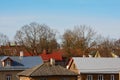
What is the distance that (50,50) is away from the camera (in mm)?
115750

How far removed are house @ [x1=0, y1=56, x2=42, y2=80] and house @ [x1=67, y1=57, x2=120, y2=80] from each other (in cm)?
869

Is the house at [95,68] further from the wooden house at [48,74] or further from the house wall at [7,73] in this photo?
the house wall at [7,73]

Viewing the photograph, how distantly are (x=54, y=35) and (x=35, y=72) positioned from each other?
5698cm

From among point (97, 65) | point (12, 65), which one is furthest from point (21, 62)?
point (97, 65)

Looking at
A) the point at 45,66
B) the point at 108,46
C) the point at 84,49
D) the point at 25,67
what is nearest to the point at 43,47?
the point at 84,49

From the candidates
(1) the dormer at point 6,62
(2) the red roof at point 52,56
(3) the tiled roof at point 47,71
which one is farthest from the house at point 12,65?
(2) the red roof at point 52,56

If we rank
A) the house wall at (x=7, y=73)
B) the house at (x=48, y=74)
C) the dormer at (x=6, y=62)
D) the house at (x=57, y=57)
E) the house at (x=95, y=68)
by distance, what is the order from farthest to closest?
the house at (x=57, y=57) < the dormer at (x=6, y=62) < the house wall at (x=7, y=73) < the house at (x=95, y=68) < the house at (x=48, y=74)

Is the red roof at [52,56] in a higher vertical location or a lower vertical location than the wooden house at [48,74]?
lower

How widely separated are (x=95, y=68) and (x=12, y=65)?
1548 centimetres

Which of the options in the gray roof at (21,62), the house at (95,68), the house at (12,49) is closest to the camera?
the house at (95,68)

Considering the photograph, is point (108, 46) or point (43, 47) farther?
point (108, 46)

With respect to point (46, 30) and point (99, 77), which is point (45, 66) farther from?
point (46, 30)

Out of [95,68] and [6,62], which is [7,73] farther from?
[95,68]

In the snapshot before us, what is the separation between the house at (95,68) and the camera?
67.1 meters
